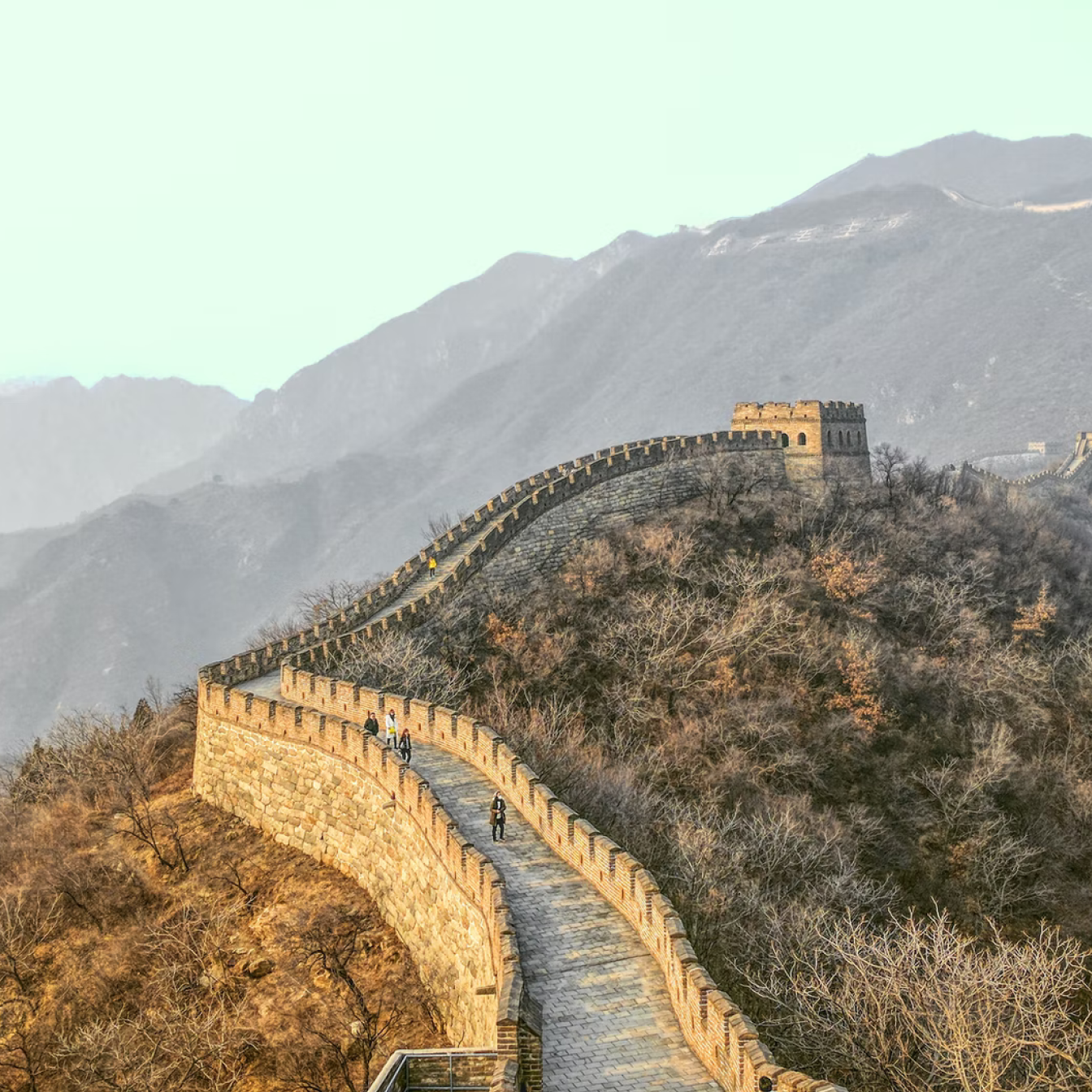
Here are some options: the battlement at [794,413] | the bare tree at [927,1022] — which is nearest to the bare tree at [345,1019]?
the bare tree at [927,1022]

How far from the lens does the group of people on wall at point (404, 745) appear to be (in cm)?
2083

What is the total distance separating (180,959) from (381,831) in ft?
17.5

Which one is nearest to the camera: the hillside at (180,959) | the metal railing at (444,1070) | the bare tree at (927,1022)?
the metal railing at (444,1070)

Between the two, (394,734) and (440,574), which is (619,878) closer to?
(394,734)

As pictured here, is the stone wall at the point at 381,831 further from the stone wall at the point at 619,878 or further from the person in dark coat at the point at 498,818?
the stone wall at the point at 619,878

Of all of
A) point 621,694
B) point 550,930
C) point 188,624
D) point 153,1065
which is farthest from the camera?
point 188,624

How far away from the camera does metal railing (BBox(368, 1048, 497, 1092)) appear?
13953 mm

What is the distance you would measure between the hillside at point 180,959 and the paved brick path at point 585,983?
2.93m

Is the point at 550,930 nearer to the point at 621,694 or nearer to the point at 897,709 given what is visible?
the point at 621,694

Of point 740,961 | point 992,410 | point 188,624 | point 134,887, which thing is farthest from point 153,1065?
point 188,624

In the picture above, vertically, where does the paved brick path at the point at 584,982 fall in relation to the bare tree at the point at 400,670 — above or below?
below

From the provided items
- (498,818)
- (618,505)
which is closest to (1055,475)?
(618,505)

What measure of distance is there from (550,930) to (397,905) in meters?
5.82

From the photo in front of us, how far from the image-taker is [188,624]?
183 m
